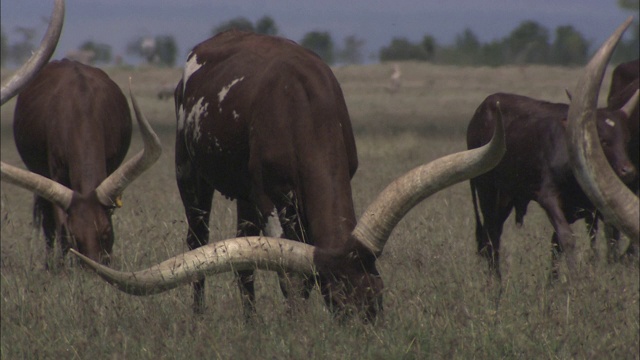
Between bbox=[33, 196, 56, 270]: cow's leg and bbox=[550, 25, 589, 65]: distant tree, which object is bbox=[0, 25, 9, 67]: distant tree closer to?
bbox=[550, 25, 589, 65]: distant tree

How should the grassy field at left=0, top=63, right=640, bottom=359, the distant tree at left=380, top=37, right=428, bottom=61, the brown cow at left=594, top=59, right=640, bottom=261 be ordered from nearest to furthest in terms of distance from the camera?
the grassy field at left=0, top=63, right=640, bottom=359 → the brown cow at left=594, top=59, right=640, bottom=261 → the distant tree at left=380, top=37, right=428, bottom=61

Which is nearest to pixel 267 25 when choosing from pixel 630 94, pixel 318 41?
pixel 318 41

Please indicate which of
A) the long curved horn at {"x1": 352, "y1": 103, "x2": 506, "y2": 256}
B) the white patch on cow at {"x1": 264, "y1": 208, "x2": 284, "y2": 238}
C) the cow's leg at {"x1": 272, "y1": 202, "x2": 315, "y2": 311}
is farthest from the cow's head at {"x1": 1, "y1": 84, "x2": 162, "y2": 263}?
the long curved horn at {"x1": 352, "y1": 103, "x2": 506, "y2": 256}

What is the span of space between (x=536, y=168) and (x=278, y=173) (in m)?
2.74

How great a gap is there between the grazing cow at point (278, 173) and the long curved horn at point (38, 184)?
0.82 metres

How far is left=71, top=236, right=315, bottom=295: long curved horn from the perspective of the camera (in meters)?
4.57

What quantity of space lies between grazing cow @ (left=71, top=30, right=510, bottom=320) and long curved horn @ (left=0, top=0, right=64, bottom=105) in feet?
3.42

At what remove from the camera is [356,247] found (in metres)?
4.53

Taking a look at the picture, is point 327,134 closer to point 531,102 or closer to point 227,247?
point 227,247

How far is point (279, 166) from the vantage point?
17.3 ft

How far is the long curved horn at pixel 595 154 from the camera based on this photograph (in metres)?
2.67

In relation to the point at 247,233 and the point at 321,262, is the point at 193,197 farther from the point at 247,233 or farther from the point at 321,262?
the point at 321,262

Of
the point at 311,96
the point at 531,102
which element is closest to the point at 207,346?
the point at 311,96

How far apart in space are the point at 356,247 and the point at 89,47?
10673cm
